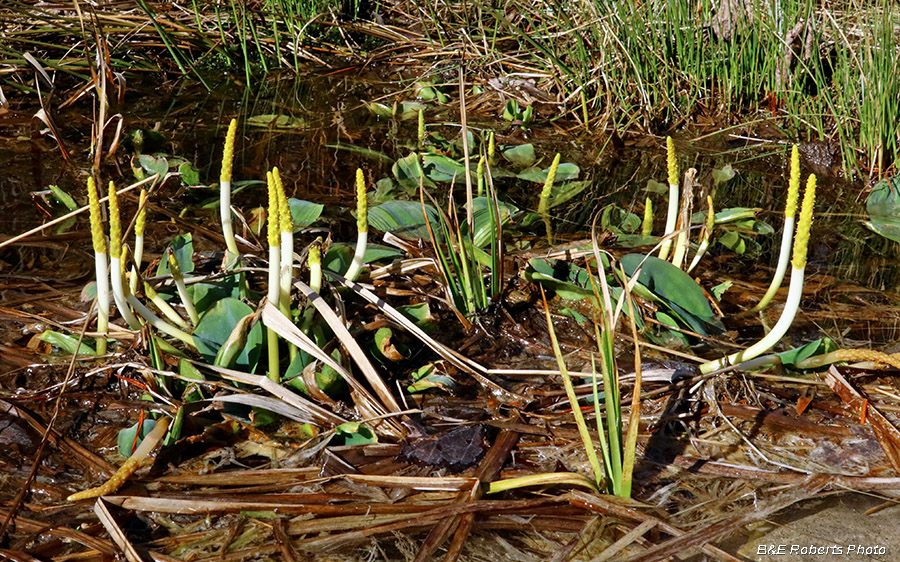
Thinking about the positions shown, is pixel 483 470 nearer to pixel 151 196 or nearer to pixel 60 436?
pixel 60 436

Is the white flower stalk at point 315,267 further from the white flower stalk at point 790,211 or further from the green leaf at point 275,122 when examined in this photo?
the green leaf at point 275,122

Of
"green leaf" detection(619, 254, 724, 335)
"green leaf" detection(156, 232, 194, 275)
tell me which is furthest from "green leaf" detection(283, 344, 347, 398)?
"green leaf" detection(619, 254, 724, 335)

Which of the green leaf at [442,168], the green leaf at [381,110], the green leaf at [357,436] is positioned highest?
the green leaf at [381,110]

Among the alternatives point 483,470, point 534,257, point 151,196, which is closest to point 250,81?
point 151,196

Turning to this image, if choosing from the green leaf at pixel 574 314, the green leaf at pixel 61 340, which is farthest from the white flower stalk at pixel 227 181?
the green leaf at pixel 574 314

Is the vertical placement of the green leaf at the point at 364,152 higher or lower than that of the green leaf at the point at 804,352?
higher

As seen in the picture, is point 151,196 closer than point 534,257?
No

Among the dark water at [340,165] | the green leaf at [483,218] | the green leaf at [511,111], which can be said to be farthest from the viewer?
the green leaf at [511,111]
